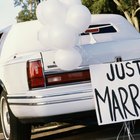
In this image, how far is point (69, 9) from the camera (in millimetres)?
5469

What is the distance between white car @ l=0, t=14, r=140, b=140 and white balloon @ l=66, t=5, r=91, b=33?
532mm

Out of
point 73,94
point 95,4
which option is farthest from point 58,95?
point 95,4

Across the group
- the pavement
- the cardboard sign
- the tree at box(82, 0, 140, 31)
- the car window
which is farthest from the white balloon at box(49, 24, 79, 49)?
the tree at box(82, 0, 140, 31)

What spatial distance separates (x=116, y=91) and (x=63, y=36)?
28.1 inches

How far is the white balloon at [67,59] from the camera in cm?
538

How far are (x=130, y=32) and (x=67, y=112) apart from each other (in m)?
1.79

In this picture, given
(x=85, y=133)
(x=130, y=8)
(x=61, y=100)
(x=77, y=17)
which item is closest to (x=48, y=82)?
(x=61, y=100)

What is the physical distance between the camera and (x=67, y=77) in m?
5.97

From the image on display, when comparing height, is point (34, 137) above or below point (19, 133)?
below

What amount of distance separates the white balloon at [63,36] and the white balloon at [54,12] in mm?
70

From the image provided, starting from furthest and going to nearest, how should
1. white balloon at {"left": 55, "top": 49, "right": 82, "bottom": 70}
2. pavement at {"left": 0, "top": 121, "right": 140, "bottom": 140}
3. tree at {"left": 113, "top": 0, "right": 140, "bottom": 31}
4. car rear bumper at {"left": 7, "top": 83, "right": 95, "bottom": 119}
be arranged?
1. tree at {"left": 113, "top": 0, "right": 140, "bottom": 31}
2. pavement at {"left": 0, "top": 121, "right": 140, "bottom": 140}
3. car rear bumper at {"left": 7, "top": 83, "right": 95, "bottom": 119}
4. white balloon at {"left": 55, "top": 49, "right": 82, "bottom": 70}

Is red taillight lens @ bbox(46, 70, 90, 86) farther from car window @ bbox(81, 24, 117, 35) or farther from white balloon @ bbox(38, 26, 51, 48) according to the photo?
car window @ bbox(81, 24, 117, 35)

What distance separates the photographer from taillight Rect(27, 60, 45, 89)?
596 centimetres

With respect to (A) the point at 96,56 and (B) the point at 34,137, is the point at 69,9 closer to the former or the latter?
(A) the point at 96,56
